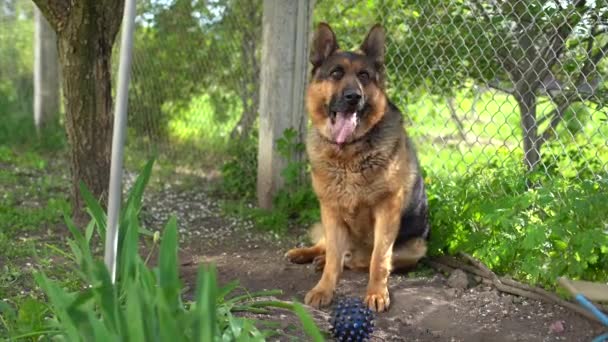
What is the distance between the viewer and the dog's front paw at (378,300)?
3.59 m

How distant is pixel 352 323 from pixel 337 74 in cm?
163

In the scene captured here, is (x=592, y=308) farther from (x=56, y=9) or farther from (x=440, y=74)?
(x=56, y=9)

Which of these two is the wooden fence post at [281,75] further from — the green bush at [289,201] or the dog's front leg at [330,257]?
the dog's front leg at [330,257]

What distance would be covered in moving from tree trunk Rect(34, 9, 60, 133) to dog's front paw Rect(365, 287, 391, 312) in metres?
6.14

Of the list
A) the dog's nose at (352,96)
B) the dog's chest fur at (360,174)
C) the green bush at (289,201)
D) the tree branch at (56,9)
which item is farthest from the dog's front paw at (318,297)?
the tree branch at (56,9)

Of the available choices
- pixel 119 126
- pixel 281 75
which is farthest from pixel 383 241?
pixel 281 75

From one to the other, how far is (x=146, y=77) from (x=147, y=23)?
614 millimetres

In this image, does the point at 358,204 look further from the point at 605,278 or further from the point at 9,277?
the point at 9,277

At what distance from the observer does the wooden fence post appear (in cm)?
536

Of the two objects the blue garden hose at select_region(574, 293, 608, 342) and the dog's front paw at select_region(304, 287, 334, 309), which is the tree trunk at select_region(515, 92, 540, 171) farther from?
the blue garden hose at select_region(574, 293, 608, 342)

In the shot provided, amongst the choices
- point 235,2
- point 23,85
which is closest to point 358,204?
point 235,2

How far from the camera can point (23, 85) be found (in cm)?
932

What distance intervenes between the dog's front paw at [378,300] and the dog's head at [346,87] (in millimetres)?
867

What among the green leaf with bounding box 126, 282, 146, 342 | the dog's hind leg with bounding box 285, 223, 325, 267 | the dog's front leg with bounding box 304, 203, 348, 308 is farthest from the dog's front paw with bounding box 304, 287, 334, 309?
the green leaf with bounding box 126, 282, 146, 342
